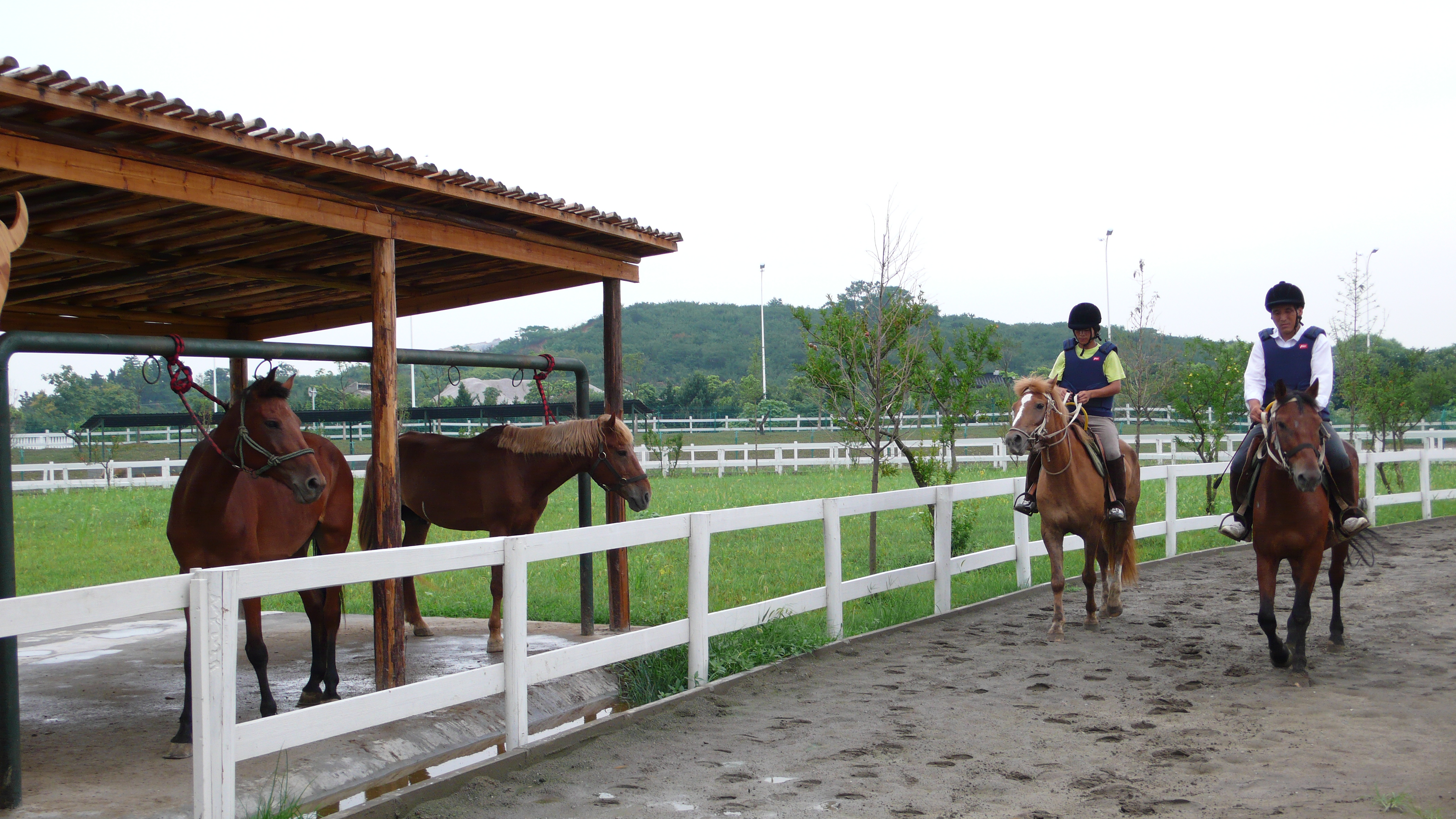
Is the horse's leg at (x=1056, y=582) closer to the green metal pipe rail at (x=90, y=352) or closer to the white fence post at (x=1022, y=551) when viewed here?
the white fence post at (x=1022, y=551)

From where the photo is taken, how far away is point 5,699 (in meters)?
4.12

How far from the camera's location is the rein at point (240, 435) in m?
5.35

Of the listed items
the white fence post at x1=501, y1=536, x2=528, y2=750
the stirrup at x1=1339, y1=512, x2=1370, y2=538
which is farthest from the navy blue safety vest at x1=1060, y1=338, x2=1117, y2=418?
the white fence post at x1=501, y1=536, x2=528, y2=750

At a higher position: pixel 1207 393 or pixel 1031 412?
pixel 1207 393

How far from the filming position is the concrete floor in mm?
4422

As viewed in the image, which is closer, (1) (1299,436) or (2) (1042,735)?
(2) (1042,735)

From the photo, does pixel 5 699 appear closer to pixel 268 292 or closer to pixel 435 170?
pixel 435 170

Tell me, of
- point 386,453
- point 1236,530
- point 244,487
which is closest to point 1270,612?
point 1236,530

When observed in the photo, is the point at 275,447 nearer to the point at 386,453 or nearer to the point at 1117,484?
the point at 386,453

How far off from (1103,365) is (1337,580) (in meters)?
2.40

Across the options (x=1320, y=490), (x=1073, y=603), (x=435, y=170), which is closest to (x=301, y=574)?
(x=435, y=170)

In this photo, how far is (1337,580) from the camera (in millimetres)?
7520

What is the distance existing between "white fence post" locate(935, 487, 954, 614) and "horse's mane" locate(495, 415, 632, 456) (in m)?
2.94

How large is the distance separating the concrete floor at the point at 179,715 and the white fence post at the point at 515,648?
1.46 ft
